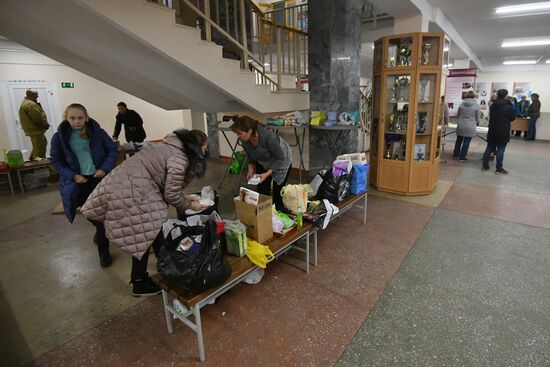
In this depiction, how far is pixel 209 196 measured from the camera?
2650mm

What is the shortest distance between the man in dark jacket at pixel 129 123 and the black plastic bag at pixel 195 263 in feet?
16.5

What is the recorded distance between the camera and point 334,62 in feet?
15.4

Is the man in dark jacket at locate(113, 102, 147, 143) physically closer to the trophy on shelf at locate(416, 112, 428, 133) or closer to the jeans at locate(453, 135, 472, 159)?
the trophy on shelf at locate(416, 112, 428, 133)

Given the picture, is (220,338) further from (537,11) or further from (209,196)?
(537,11)

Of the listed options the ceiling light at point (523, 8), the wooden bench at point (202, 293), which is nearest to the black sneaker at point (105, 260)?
the wooden bench at point (202, 293)

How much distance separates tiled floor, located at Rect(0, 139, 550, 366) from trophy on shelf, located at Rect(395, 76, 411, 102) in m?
1.81

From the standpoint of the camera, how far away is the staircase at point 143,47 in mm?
2795

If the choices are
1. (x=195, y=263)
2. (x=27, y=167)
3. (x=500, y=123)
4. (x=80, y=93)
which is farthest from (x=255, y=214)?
(x=80, y=93)

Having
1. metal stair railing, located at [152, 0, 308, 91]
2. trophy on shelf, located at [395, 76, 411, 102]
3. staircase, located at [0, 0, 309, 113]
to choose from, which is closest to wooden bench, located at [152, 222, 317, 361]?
staircase, located at [0, 0, 309, 113]

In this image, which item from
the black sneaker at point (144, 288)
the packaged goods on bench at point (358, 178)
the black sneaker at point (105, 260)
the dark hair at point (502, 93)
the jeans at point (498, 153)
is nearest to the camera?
the black sneaker at point (144, 288)

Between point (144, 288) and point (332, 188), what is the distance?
1.87 m

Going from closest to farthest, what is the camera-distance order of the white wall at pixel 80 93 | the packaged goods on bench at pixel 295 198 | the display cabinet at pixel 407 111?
1. the packaged goods on bench at pixel 295 198
2. the display cabinet at pixel 407 111
3. the white wall at pixel 80 93

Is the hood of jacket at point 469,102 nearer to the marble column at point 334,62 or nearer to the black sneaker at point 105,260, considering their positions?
the marble column at point 334,62

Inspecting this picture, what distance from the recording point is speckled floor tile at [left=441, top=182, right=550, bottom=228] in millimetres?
3932
